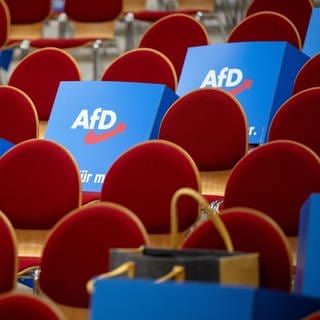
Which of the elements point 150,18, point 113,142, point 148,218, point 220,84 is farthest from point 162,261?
point 150,18

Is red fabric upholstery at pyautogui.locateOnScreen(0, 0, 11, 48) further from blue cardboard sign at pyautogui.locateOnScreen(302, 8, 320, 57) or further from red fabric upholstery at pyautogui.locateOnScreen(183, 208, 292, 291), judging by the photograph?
red fabric upholstery at pyautogui.locateOnScreen(183, 208, 292, 291)

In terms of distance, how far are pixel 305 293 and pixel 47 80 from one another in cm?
380

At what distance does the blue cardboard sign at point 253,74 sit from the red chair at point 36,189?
4.13 feet

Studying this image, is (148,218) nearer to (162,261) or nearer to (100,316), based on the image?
(162,261)

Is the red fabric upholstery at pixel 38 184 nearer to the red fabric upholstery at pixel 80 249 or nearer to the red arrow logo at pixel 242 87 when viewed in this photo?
the red fabric upholstery at pixel 80 249

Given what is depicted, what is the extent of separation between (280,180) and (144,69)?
7.00 feet

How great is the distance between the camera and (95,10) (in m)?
9.41

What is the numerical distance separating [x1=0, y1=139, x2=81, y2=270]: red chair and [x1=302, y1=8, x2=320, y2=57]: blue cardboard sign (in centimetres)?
231

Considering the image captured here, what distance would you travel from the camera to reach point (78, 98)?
627 centimetres

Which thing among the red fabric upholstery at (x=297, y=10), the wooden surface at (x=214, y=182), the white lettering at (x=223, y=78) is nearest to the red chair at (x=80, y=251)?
the wooden surface at (x=214, y=182)

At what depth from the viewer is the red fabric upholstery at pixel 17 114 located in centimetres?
648

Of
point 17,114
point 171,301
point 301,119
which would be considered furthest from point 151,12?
point 171,301

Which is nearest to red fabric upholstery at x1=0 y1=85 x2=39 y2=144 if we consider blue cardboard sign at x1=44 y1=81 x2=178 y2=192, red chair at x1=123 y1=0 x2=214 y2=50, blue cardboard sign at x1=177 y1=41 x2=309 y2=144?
blue cardboard sign at x1=44 y1=81 x2=178 y2=192

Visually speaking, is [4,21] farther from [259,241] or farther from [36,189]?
[259,241]
